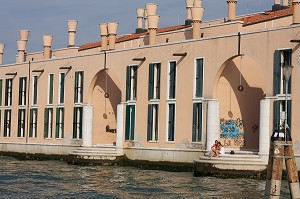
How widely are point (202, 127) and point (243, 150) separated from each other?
2470 millimetres

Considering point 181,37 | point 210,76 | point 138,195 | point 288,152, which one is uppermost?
point 181,37

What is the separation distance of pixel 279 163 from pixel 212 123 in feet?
51.1

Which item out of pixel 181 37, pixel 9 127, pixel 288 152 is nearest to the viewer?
pixel 288 152

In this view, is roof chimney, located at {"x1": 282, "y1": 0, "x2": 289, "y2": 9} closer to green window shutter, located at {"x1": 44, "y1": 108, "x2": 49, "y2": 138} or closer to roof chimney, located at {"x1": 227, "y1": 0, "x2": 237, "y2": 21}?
roof chimney, located at {"x1": 227, "y1": 0, "x2": 237, "y2": 21}

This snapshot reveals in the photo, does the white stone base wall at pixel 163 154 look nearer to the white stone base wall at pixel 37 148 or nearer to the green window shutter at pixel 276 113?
the green window shutter at pixel 276 113

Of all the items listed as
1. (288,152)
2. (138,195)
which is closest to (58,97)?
(138,195)

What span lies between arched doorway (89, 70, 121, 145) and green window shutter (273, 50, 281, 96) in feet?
49.2

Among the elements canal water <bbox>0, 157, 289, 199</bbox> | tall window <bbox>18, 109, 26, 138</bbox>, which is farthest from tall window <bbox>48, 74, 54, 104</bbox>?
canal water <bbox>0, 157, 289, 199</bbox>

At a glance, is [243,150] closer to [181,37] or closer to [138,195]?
[181,37]

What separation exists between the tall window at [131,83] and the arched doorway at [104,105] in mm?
3471

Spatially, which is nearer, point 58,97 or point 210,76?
point 210,76

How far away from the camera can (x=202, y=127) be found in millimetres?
36750

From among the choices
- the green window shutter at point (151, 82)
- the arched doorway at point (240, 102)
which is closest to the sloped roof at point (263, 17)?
the arched doorway at point (240, 102)

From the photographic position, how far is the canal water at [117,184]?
26266mm
